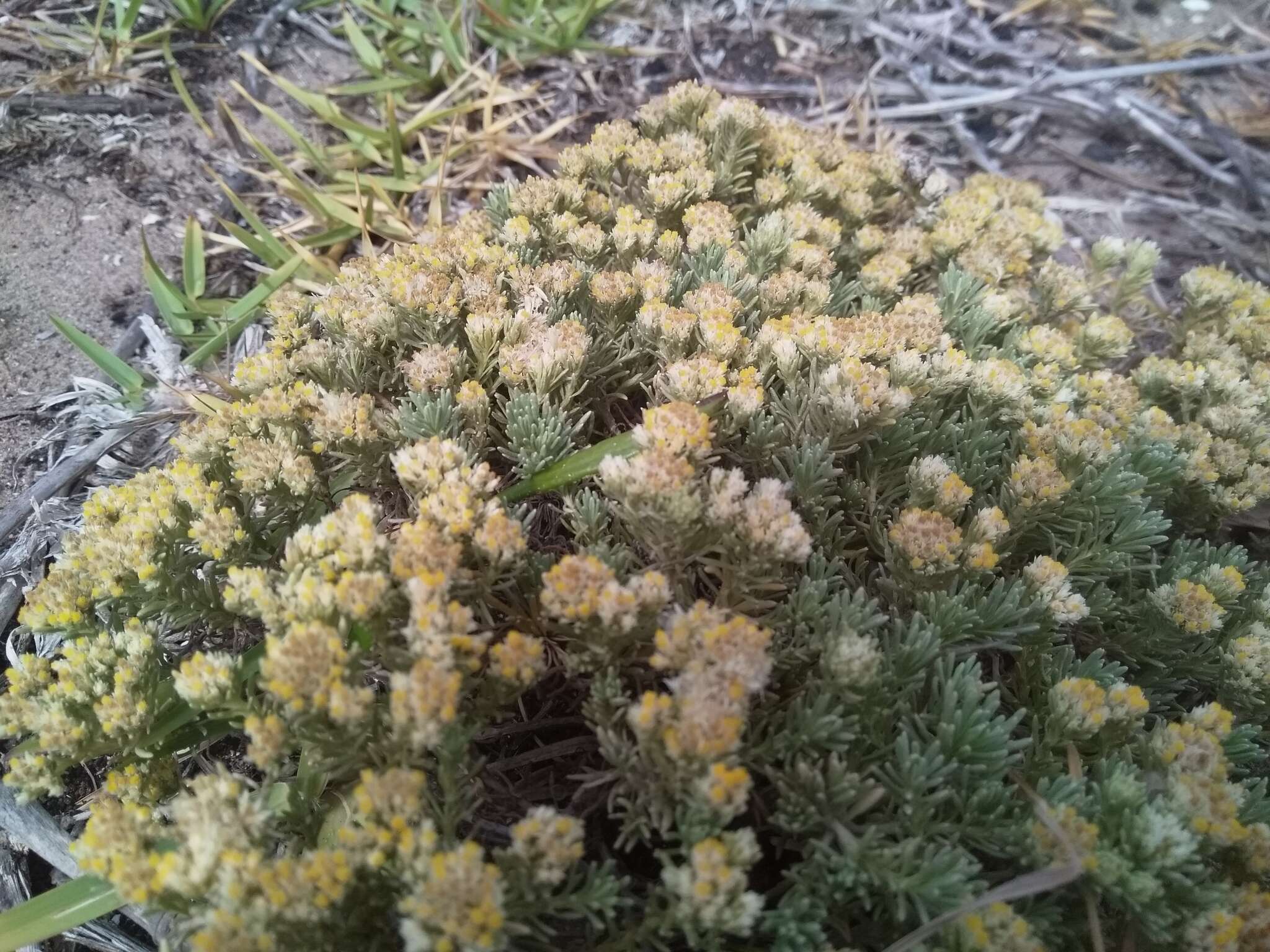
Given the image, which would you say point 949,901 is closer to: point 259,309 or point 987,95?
point 259,309

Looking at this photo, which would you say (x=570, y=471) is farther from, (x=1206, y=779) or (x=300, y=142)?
(x=300, y=142)

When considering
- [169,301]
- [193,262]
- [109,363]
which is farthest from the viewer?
[193,262]

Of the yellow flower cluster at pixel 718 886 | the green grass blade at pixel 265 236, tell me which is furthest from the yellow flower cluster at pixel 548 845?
the green grass blade at pixel 265 236

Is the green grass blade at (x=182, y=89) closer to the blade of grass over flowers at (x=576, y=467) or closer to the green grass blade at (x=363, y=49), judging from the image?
the green grass blade at (x=363, y=49)

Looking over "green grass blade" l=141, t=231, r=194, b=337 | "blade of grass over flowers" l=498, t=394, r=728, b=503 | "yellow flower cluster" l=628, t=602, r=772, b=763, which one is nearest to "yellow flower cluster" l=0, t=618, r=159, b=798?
"blade of grass over flowers" l=498, t=394, r=728, b=503

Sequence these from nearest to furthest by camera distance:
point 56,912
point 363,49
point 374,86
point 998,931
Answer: point 998,931, point 56,912, point 374,86, point 363,49

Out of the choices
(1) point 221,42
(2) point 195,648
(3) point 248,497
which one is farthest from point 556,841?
(1) point 221,42

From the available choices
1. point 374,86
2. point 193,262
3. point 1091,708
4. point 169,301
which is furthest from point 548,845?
point 374,86
